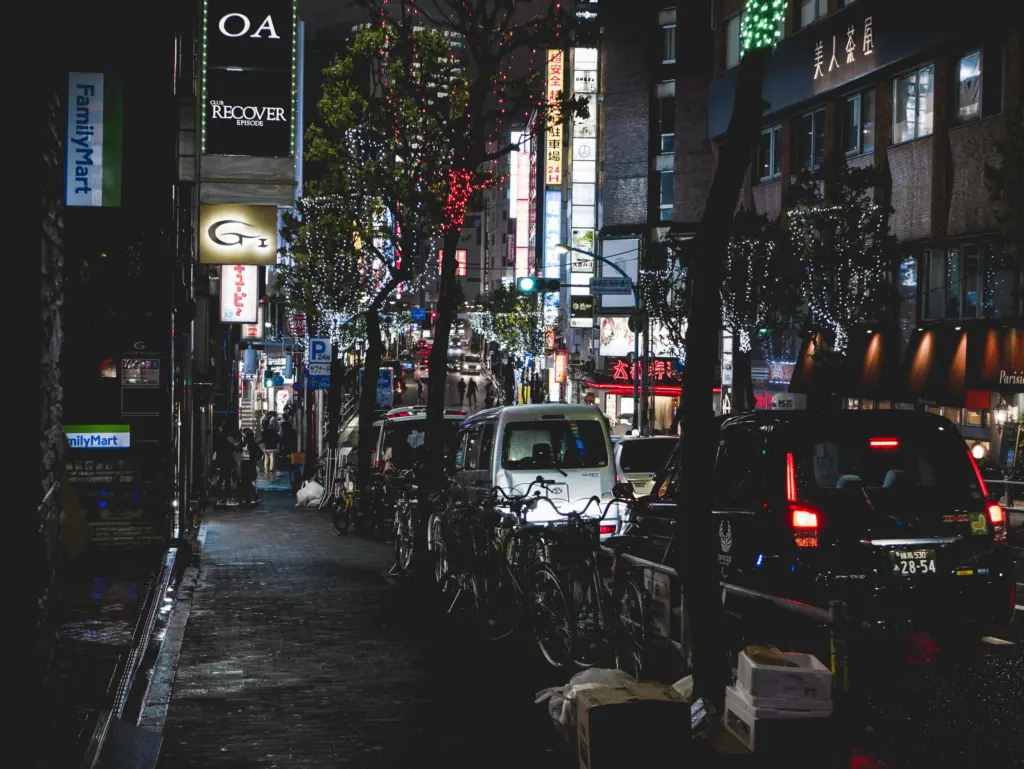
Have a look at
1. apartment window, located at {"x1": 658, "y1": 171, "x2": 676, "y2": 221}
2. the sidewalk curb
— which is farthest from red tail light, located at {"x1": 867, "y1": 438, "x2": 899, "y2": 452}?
apartment window, located at {"x1": 658, "y1": 171, "x2": 676, "y2": 221}

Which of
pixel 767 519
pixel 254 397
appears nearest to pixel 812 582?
pixel 767 519

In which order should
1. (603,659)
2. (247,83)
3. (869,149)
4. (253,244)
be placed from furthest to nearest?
(869,149), (253,244), (247,83), (603,659)

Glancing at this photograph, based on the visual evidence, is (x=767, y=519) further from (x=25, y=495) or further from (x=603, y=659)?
(x=25, y=495)

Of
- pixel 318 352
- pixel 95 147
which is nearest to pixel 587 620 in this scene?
pixel 95 147

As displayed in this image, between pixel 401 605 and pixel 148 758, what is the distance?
724cm

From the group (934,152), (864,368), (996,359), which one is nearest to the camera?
(996,359)

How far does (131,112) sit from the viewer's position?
18.2 m

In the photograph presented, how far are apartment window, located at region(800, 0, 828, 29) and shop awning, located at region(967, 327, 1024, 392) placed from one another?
549 inches

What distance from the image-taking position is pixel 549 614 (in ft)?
34.3

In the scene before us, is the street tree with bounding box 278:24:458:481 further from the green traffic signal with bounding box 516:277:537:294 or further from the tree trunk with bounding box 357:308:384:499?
the green traffic signal with bounding box 516:277:537:294

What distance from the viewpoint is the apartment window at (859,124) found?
36.9 meters

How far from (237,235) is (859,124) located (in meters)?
23.5

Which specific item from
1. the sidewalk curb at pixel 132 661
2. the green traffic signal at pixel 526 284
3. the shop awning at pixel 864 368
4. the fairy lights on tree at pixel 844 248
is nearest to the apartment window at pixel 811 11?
the fairy lights on tree at pixel 844 248

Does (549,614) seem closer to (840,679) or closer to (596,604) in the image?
(596,604)
